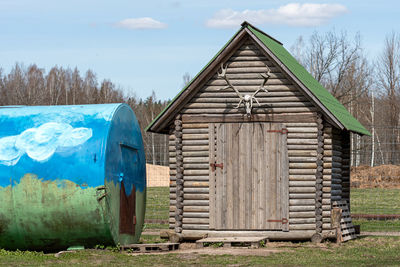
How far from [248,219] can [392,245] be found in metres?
3.53

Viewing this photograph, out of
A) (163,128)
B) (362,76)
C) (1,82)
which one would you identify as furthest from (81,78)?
(163,128)

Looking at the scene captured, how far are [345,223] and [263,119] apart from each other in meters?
3.66

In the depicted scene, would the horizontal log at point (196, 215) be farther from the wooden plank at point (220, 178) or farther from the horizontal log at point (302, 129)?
the horizontal log at point (302, 129)

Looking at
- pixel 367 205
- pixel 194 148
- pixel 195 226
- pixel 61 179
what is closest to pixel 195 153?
pixel 194 148

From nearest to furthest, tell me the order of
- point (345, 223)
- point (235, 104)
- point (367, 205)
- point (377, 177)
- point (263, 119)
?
1. point (263, 119)
2. point (235, 104)
3. point (345, 223)
4. point (367, 205)
5. point (377, 177)

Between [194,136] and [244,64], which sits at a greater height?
[244,64]

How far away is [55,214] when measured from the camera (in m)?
15.9

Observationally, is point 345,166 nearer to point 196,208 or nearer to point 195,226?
point 196,208

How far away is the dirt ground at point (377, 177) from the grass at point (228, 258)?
24333 mm

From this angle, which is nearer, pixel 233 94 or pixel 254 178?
pixel 254 178

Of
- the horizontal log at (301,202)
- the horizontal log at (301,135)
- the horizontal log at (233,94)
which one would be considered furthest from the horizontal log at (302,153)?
the horizontal log at (233,94)

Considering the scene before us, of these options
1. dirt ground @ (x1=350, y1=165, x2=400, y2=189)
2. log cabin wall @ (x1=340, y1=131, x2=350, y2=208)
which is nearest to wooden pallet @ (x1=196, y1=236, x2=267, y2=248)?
log cabin wall @ (x1=340, y1=131, x2=350, y2=208)

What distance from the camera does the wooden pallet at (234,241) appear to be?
17188mm

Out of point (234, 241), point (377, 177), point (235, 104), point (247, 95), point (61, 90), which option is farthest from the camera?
point (61, 90)
